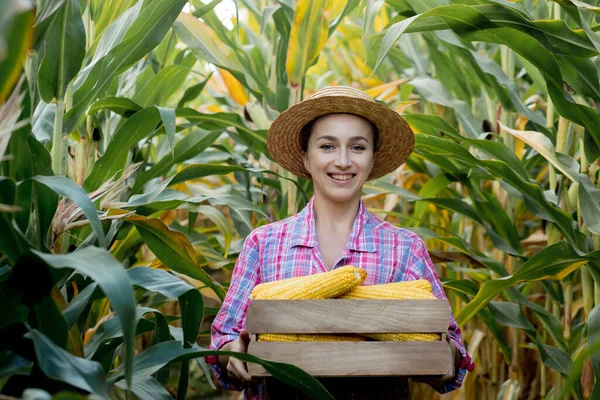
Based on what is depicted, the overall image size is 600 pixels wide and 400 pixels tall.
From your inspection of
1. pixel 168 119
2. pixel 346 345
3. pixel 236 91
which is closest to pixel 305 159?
pixel 168 119

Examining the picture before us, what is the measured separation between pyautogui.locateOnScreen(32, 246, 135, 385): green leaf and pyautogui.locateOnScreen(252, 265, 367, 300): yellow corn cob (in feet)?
1.06

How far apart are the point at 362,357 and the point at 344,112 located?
1.67ft

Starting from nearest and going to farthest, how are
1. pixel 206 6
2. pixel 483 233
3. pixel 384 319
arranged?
pixel 384 319 → pixel 206 6 → pixel 483 233

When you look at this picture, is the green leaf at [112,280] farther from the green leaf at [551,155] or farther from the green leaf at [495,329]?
the green leaf at [495,329]

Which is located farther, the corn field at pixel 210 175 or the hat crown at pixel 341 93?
the hat crown at pixel 341 93

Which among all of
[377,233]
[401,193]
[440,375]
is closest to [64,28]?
[377,233]

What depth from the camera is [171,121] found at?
164 cm

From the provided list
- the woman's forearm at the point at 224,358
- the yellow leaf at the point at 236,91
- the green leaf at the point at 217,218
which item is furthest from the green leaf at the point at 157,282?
the yellow leaf at the point at 236,91

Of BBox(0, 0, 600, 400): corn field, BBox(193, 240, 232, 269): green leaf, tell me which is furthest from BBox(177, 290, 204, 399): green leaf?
BBox(193, 240, 232, 269): green leaf

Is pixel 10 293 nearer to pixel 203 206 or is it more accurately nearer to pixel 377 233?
pixel 377 233

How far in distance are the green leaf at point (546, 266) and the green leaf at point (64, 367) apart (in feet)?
3.12

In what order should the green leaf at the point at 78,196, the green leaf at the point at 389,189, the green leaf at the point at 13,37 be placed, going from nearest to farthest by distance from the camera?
the green leaf at the point at 13,37, the green leaf at the point at 78,196, the green leaf at the point at 389,189

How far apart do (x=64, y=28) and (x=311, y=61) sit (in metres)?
0.76

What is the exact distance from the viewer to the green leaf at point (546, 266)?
67.5 inches
